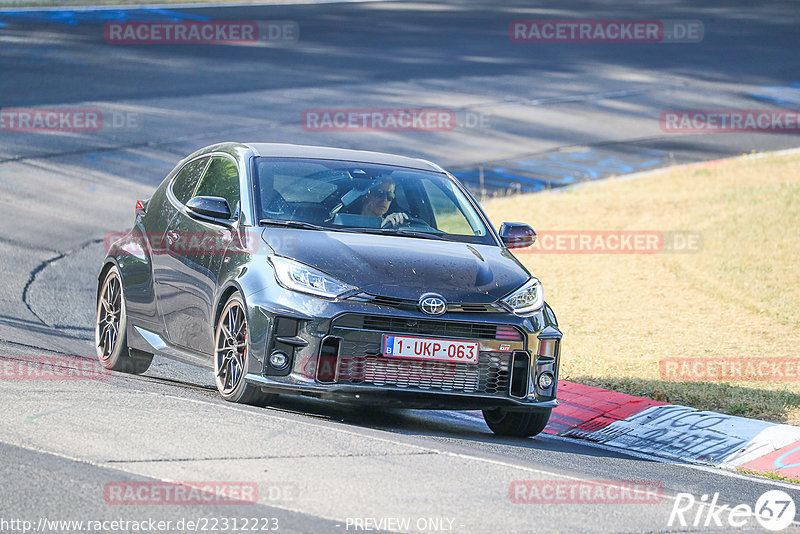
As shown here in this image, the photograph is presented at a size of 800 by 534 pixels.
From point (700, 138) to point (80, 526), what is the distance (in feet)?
73.6

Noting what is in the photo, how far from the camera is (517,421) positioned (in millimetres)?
8047

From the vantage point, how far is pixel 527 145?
2373cm

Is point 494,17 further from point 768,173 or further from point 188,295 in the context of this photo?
point 188,295

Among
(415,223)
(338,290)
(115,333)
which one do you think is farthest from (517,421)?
(115,333)

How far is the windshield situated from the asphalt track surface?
1.26m

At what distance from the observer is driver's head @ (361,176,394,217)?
Result: 8.38 metres

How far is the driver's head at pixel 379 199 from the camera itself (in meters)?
8.38

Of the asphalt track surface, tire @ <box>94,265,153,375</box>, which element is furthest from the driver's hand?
tire @ <box>94,265,153,375</box>

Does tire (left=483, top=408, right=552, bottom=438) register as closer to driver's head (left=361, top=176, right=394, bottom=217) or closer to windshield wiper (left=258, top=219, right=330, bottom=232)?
driver's head (left=361, top=176, right=394, bottom=217)

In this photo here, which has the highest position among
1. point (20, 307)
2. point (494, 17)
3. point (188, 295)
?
point (494, 17)

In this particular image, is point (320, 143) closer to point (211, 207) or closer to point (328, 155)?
point (328, 155)

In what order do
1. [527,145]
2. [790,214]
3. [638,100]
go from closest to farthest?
[790,214] < [527,145] < [638,100]

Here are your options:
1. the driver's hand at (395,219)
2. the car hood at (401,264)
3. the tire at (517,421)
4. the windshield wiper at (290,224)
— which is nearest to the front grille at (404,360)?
the car hood at (401,264)

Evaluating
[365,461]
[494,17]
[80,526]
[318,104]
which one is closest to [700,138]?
[318,104]
